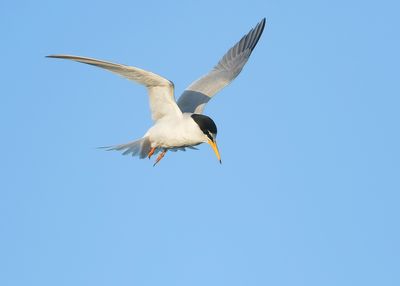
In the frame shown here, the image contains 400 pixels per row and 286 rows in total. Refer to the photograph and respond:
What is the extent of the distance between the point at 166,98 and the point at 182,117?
388mm

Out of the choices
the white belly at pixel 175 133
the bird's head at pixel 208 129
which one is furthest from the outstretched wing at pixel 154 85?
the bird's head at pixel 208 129

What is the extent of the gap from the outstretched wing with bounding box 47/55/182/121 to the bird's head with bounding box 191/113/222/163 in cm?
61

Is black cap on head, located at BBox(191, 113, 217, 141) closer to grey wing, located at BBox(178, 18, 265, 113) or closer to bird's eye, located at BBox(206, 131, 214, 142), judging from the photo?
bird's eye, located at BBox(206, 131, 214, 142)

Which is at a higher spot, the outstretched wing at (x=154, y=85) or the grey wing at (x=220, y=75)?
the grey wing at (x=220, y=75)

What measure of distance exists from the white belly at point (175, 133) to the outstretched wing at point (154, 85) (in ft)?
0.49

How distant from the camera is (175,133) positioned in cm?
1154

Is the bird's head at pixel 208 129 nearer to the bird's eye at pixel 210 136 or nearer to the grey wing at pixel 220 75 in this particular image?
the bird's eye at pixel 210 136

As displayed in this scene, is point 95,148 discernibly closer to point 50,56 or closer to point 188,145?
point 188,145

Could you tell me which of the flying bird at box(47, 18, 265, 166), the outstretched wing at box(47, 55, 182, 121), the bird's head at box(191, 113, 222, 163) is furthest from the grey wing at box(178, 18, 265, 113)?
the bird's head at box(191, 113, 222, 163)

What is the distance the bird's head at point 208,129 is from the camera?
1114cm

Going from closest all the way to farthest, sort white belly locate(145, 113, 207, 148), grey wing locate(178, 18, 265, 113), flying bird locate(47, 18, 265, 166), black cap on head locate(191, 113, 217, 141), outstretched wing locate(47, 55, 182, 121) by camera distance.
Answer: outstretched wing locate(47, 55, 182, 121), flying bird locate(47, 18, 265, 166), black cap on head locate(191, 113, 217, 141), white belly locate(145, 113, 207, 148), grey wing locate(178, 18, 265, 113)

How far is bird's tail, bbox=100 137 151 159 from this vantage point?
481 inches

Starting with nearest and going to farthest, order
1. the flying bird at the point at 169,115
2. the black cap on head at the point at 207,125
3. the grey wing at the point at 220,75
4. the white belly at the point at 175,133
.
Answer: the flying bird at the point at 169,115 → the black cap on head at the point at 207,125 → the white belly at the point at 175,133 → the grey wing at the point at 220,75

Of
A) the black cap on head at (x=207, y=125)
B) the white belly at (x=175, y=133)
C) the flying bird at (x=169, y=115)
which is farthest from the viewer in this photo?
the white belly at (x=175, y=133)
